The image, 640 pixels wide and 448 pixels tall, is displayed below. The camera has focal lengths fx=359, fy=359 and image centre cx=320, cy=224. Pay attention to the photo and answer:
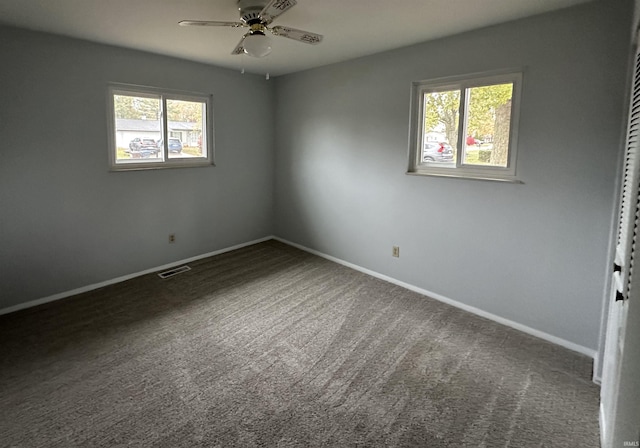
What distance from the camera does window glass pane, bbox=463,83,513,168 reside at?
2.99m

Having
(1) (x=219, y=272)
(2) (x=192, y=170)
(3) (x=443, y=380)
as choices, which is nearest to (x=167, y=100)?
(2) (x=192, y=170)

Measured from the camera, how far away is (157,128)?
4.15 m

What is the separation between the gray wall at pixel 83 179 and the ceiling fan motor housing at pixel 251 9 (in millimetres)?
1940

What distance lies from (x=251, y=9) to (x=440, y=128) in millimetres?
2008

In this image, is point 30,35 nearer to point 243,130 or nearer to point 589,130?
point 243,130

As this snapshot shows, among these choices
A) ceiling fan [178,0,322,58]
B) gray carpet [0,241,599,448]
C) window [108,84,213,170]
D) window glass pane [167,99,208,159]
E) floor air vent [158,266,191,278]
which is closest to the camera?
gray carpet [0,241,599,448]

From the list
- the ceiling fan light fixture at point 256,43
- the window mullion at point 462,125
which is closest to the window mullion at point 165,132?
the ceiling fan light fixture at point 256,43

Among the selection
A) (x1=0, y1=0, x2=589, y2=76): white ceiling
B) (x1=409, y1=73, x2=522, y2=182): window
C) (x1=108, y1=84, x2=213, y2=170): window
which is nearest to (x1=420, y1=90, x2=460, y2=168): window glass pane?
(x1=409, y1=73, x2=522, y2=182): window

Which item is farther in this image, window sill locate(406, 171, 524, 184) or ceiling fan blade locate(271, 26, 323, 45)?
window sill locate(406, 171, 524, 184)

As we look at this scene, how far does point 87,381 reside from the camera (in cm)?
230

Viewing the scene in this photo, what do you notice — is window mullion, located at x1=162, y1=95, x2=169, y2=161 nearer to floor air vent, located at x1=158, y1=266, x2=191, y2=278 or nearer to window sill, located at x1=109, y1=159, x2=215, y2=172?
window sill, located at x1=109, y1=159, x2=215, y2=172

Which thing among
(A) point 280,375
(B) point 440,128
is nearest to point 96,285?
(A) point 280,375

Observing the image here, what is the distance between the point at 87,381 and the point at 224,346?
879 millimetres

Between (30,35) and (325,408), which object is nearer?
(325,408)
